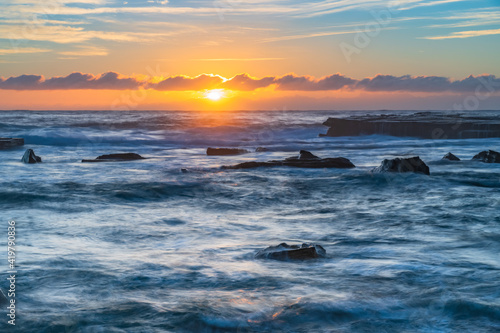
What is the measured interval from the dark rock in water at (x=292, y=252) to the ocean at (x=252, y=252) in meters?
0.13

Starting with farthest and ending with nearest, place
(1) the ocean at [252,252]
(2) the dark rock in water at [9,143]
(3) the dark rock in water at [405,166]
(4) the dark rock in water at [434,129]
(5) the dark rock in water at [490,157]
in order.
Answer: (4) the dark rock in water at [434,129] → (2) the dark rock in water at [9,143] → (5) the dark rock in water at [490,157] → (3) the dark rock in water at [405,166] → (1) the ocean at [252,252]

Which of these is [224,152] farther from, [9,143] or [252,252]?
[252,252]

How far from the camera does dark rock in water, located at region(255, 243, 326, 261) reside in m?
6.21

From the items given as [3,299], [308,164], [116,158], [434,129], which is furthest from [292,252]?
[434,129]

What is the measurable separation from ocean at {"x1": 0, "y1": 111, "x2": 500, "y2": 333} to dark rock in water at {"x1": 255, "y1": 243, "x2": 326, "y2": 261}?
0.42 ft

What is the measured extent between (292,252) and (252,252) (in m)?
0.76

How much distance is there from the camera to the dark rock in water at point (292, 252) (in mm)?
6211

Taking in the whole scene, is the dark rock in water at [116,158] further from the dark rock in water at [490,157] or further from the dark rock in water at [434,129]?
the dark rock in water at [434,129]

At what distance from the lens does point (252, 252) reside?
6781mm

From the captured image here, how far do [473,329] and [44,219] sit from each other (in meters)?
7.77

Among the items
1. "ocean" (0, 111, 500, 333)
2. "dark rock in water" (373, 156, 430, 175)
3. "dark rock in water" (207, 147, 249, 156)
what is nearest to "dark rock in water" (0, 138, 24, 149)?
"dark rock in water" (207, 147, 249, 156)

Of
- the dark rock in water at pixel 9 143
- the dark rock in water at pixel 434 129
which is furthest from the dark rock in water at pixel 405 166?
the dark rock in water at pixel 434 129

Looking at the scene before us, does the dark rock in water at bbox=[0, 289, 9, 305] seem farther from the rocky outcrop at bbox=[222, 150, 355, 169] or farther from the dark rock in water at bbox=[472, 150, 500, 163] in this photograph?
the dark rock in water at bbox=[472, 150, 500, 163]

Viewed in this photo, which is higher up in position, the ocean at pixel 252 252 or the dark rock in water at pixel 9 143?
the dark rock in water at pixel 9 143
